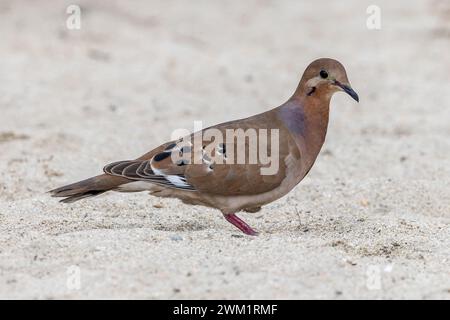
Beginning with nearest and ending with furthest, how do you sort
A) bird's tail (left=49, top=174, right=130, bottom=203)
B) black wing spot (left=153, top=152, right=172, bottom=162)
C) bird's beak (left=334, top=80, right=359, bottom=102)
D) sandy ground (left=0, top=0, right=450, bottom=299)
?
sandy ground (left=0, top=0, right=450, bottom=299)
bird's tail (left=49, top=174, right=130, bottom=203)
black wing spot (left=153, top=152, right=172, bottom=162)
bird's beak (left=334, top=80, right=359, bottom=102)

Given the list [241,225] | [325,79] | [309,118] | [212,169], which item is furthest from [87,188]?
[325,79]

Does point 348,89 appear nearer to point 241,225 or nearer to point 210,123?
point 241,225

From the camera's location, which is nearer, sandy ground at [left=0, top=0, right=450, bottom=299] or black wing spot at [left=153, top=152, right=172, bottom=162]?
sandy ground at [left=0, top=0, right=450, bottom=299]

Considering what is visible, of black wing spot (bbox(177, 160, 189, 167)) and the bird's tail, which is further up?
black wing spot (bbox(177, 160, 189, 167))

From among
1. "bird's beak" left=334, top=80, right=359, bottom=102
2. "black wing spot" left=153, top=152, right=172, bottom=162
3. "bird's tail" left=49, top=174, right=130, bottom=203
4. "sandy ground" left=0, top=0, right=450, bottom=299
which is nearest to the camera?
"sandy ground" left=0, top=0, right=450, bottom=299

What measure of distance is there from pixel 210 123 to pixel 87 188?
3494 mm

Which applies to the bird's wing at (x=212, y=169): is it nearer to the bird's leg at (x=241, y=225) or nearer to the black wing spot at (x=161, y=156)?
the black wing spot at (x=161, y=156)

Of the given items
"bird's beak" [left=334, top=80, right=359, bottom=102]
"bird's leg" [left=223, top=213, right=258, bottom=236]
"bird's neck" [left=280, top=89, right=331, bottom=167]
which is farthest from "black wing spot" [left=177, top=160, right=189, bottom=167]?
"bird's beak" [left=334, top=80, right=359, bottom=102]

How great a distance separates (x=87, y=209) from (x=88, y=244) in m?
1.16

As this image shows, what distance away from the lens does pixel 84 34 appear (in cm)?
1150

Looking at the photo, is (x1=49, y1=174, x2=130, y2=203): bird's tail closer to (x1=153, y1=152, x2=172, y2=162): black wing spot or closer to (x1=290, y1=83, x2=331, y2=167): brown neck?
(x1=153, y1=152, x2=172, y2=162): black wing spot

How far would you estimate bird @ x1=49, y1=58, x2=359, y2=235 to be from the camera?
550cm

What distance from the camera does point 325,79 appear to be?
579 cm

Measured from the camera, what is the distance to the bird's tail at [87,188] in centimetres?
545
